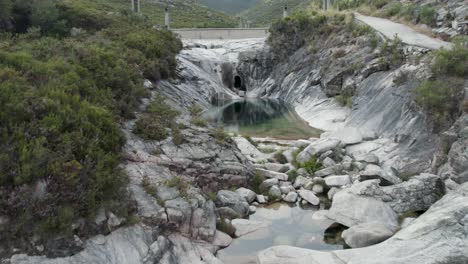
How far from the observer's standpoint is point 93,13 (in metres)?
33.9

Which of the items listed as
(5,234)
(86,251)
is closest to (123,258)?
(86,251)

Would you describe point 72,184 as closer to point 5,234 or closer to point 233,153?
point 5,234

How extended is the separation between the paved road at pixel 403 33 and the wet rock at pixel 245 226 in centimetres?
1501

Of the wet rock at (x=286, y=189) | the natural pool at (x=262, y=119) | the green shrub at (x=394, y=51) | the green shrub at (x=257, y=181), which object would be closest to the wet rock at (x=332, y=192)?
the wet rock at (x=286, y=189)

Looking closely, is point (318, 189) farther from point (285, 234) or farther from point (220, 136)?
point (220, 136)

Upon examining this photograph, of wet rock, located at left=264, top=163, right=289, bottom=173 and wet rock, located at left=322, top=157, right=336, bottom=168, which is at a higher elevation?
wet rock, located at left=322, top=157, right=336, bottom=168

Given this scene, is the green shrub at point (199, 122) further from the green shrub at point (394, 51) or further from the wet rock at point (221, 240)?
the green shrub at point (394, 51)

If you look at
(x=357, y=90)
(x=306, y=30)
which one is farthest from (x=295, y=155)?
(x=306, y=30)

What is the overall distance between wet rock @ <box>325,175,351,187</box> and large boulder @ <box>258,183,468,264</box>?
199 inches

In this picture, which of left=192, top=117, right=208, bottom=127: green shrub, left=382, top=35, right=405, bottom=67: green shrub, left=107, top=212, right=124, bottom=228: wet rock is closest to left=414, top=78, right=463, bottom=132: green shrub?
left=382, top=35, right=405, bottom=67: green shrub

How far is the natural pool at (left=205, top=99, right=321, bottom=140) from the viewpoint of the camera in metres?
27.3

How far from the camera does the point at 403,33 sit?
31.5 metres

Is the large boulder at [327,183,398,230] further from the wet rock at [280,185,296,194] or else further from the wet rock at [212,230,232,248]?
the wet rock at [212,230,232,248]

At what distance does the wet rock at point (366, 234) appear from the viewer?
12.4 meters
